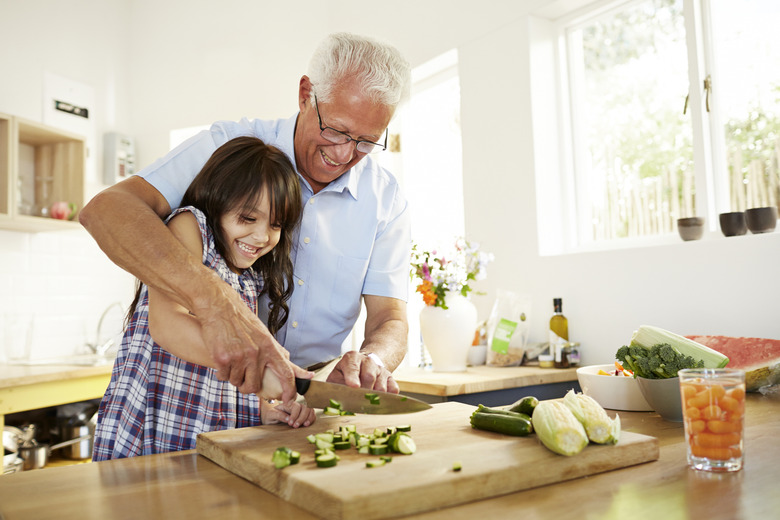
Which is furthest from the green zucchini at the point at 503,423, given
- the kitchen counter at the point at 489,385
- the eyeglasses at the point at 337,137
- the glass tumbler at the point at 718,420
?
the kitchen counter at the point at 489,385

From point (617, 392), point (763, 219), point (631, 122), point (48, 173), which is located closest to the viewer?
point (617, 392)

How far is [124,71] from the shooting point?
4.55m

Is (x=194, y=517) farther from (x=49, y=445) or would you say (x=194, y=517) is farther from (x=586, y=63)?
(x=49, y=445)

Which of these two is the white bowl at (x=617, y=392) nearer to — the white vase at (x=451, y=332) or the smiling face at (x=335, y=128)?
the smiling face at (x=335, y=128)

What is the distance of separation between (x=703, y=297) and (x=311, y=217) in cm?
138

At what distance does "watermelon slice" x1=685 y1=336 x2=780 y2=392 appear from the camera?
156cm

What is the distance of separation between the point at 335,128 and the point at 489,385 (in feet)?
3.71

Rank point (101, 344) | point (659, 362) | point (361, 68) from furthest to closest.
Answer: point (101, 344)
point (361, 68)
point (659, 362)

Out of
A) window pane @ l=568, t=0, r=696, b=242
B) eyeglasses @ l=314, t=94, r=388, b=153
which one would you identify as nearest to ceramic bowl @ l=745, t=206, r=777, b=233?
window pane @ l=568, t=0, r=696, b=242

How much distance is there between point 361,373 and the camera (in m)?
1.36

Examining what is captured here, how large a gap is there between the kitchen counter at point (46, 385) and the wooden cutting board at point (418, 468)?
2.10 meters

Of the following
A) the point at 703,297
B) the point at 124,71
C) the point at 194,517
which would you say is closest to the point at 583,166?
the point at 703,297

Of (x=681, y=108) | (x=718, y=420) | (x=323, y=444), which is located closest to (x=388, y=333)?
(x=323, y=444)

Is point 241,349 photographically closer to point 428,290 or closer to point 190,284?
point 190,284
